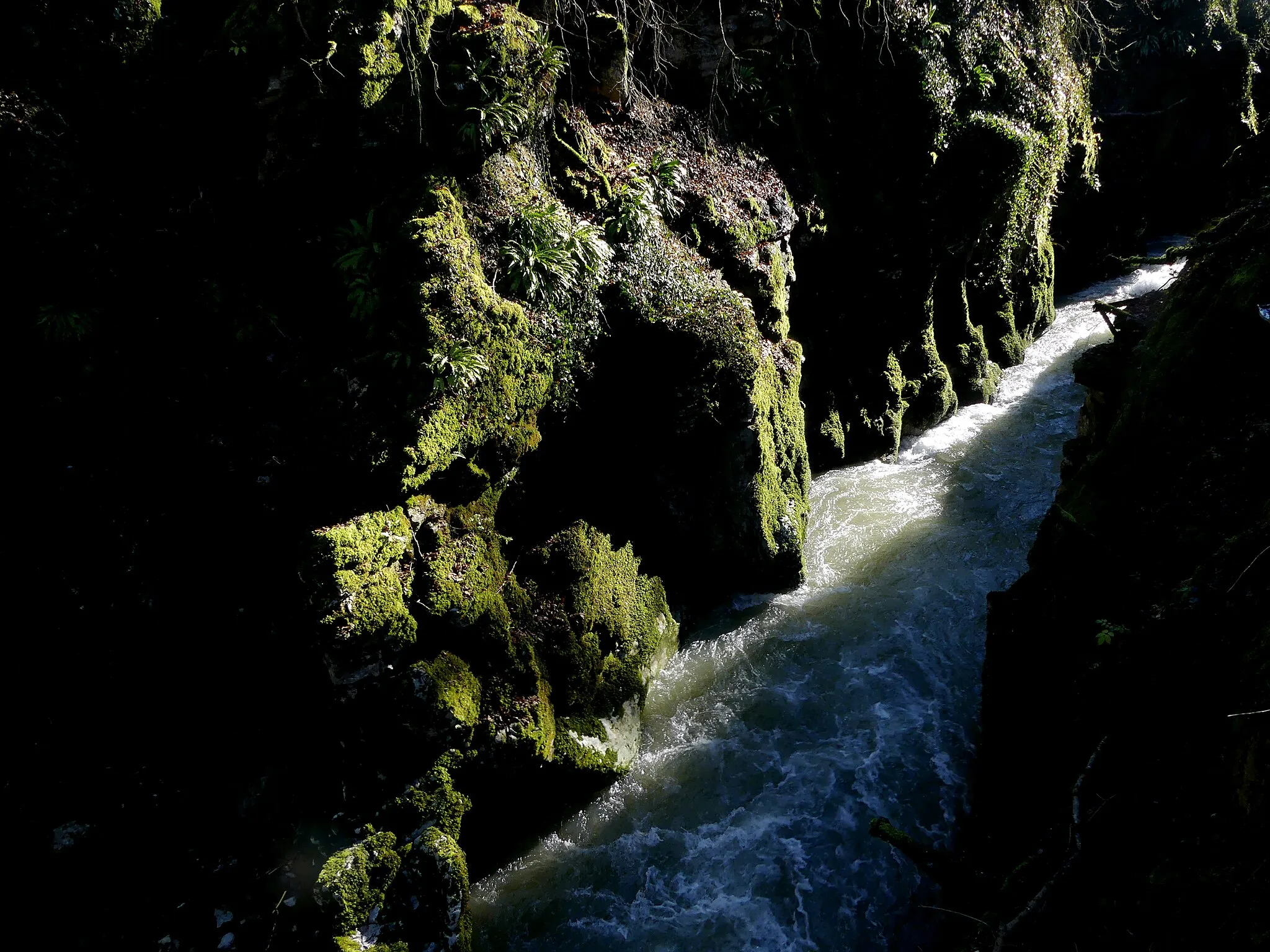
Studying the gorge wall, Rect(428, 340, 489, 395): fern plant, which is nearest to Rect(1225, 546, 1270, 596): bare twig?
the gorge wall

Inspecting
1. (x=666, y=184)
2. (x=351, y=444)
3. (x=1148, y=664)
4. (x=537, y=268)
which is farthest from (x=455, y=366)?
(x=1148, y=664)

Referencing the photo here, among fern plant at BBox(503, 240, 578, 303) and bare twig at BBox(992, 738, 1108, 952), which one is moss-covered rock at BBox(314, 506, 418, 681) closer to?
fern plant at BBox(503, 240, 578, 303)

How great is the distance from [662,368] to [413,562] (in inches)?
137

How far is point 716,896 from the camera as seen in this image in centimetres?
534

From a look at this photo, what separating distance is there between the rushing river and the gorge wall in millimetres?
525

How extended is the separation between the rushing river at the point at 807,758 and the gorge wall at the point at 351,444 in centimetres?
53

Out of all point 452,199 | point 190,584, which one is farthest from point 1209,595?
point 190,584

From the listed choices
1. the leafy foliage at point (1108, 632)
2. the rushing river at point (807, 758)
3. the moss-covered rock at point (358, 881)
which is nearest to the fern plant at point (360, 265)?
the moss-covered rock at point (358, 881)

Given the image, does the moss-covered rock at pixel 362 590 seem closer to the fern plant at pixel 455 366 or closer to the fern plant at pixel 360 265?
the fern plant at pixel 455 366

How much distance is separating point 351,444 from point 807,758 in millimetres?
5104

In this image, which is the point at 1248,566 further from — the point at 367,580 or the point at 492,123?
the point at 492,123

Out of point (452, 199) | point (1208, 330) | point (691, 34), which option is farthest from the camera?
point (691, 34)

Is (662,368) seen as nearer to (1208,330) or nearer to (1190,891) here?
(1208,330)

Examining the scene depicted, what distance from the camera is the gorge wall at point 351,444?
4926 millimetres
